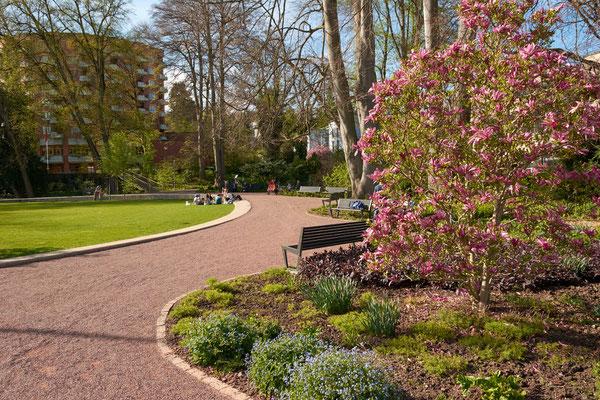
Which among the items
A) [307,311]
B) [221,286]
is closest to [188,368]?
[307,311]

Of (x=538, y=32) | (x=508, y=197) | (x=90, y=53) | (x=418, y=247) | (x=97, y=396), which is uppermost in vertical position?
(x=90, y=53)

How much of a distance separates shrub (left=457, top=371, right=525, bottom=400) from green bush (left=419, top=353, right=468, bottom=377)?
329 millimetres

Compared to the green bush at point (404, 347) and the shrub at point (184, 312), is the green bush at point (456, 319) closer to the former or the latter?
→ the green bush at point (404, 347)

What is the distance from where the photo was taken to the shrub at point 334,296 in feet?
15.8

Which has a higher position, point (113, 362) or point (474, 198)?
point (474, 198)

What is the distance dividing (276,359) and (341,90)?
1211cm

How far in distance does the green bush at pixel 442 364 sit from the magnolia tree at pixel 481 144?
81cm

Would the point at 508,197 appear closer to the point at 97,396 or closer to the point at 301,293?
the point at 301,293

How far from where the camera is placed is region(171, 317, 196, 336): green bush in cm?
450

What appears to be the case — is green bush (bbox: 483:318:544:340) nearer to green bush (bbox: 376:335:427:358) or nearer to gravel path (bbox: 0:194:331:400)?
green bush (bbox: 376:335:427:358)

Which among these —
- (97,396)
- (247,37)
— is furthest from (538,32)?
(247,37)

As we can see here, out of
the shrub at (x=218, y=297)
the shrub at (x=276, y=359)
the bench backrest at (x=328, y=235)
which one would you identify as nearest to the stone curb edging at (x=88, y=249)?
the shrub at (x=218, y=297)

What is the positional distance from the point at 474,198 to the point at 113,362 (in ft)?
12.2

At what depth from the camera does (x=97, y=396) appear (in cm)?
338
